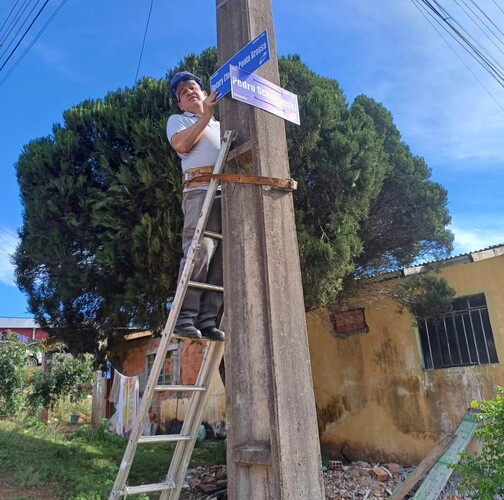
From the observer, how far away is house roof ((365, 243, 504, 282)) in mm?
8422

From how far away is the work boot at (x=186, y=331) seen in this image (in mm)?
3072

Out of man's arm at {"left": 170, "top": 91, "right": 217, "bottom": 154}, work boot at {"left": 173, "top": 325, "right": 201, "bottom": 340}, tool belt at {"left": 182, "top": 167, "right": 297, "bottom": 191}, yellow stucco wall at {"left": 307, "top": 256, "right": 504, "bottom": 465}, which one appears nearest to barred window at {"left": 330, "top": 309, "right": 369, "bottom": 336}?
yellow stucco wall at {"left": 307, "top": 256, "right": 504, "bottom": 465}

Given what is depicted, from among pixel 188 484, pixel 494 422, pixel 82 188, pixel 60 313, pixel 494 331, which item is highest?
pixel 82 188

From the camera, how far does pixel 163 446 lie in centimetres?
1088

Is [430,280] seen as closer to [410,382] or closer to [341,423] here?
[410,382]

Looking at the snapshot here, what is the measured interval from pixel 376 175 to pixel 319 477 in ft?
19.6

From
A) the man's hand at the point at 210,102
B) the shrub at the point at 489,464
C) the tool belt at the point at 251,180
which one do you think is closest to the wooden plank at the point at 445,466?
the shrub at the point at 489,464

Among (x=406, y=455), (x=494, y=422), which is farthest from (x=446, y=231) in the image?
(x=494, y=422)

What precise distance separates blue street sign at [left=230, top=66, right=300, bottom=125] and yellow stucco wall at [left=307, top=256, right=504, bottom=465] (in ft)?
22.0

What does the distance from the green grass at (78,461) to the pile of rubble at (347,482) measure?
0.60m

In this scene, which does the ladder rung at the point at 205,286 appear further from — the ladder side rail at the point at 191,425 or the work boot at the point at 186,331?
the ladder side rail at the point at 191,425

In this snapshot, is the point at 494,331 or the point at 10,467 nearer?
the point at 10,467

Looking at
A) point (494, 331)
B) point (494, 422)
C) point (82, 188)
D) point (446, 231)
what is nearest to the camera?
point (494, 422)

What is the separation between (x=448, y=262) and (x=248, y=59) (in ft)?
23.2
